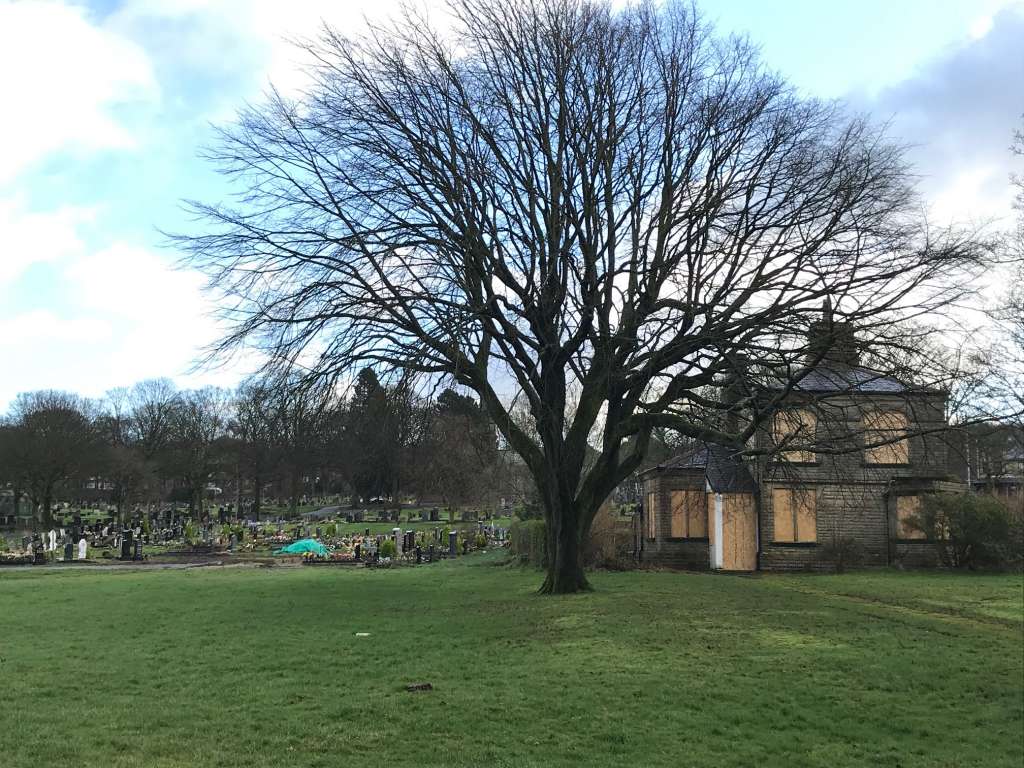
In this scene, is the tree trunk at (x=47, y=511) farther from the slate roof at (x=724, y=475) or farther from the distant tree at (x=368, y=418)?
the distant tree at (x=368, y=418)

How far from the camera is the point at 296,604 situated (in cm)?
1875

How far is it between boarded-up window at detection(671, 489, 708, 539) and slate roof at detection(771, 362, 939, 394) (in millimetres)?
5727

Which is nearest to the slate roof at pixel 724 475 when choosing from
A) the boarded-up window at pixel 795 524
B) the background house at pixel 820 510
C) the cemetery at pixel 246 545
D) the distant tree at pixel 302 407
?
the background house at pixel 820 510

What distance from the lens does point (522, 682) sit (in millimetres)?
10000

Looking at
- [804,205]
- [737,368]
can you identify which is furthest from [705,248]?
[737,368]

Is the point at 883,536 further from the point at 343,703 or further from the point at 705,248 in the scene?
the point at 343,703

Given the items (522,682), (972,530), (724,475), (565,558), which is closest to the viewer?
(522,682)

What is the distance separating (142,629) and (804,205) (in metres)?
14.8

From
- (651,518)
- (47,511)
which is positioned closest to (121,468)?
(47,511)

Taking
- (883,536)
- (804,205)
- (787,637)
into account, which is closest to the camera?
(787,637)

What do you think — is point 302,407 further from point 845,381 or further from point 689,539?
point 689,539

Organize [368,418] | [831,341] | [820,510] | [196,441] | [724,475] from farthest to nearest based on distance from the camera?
1. [196,441]
2. [724,475]
3. [820,510]
4. [368,418]
5. [831,341]

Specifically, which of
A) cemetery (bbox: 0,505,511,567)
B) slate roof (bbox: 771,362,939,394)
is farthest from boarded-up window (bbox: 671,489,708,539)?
cemetery (bbox: 0,505,511,567)

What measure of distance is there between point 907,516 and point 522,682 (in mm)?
22134
